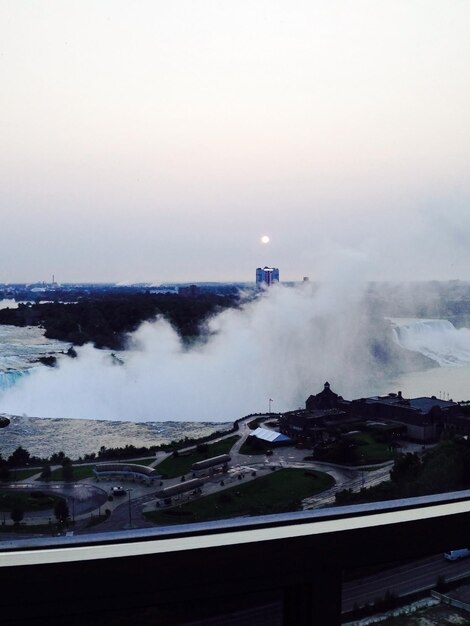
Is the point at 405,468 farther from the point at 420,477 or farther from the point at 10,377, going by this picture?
the point at 10,377

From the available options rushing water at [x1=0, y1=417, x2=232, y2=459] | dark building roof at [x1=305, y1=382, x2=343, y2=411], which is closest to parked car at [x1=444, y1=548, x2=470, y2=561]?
rushing water at [x1=0, y1=417, x2=232, y2=459]

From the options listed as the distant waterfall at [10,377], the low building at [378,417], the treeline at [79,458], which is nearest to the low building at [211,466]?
the treeline at [79,458]

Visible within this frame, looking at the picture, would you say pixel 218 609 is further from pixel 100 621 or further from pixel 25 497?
pixel 25 497

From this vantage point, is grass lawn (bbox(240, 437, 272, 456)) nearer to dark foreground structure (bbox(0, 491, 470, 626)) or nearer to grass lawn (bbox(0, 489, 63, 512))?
grass lawn (bbox(0, 489, 63, 512))

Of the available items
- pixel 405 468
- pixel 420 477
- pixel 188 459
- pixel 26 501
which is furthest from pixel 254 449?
pixel 420 477

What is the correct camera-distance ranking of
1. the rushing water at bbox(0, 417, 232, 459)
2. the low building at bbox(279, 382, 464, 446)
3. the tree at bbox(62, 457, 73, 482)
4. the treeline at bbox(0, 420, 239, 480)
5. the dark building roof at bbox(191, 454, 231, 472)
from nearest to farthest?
the tree at bbox(62, 457, 73, 482) → the treeline at bbox(0, 420, 239, 480) → the dark building roof at bbox(191, 454, 231, 472) → the low building at bbox(279, 382, 464, 446) → the rushing water at bbox(0, 417, 232, 459)

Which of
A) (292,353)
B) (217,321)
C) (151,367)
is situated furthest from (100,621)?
(217,321)
